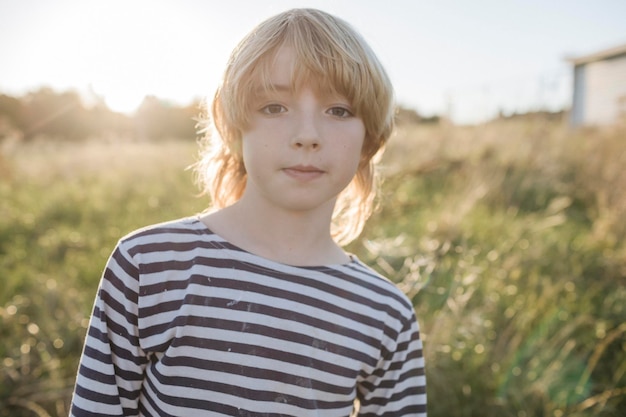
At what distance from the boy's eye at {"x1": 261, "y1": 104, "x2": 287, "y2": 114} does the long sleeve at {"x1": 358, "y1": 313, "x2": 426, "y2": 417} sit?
644 mm

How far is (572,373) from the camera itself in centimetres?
270

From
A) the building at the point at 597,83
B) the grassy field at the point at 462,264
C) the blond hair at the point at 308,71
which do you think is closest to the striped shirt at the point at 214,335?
the blond hair at the point at 308,71

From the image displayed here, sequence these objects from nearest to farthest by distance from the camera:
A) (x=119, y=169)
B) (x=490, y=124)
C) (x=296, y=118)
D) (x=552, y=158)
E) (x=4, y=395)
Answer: (x=296, y=118)
(x=4, y=395)
(x=552, y=158)
(x=119, y=169)
(x=490, y=124)

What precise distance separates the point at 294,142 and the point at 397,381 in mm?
712

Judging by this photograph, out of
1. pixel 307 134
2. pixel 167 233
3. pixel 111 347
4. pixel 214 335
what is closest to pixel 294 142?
pixel 307 134

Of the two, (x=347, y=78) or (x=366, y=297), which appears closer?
(x=347, y=78)

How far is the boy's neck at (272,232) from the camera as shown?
1.33 m

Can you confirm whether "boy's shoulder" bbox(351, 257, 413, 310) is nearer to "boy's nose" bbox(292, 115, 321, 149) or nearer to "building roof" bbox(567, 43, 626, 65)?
"boy's nose" bbox(292, 115, 321, 149)

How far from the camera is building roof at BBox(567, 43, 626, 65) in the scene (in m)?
16.1

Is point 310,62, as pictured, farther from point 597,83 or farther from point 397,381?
point 597,83

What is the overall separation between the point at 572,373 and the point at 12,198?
5.85 meters

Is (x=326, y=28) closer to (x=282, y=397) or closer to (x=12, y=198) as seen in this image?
(x=282, y=397)

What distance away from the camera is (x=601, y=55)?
55.5ft

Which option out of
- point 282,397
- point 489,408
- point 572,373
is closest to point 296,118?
point 282,397
